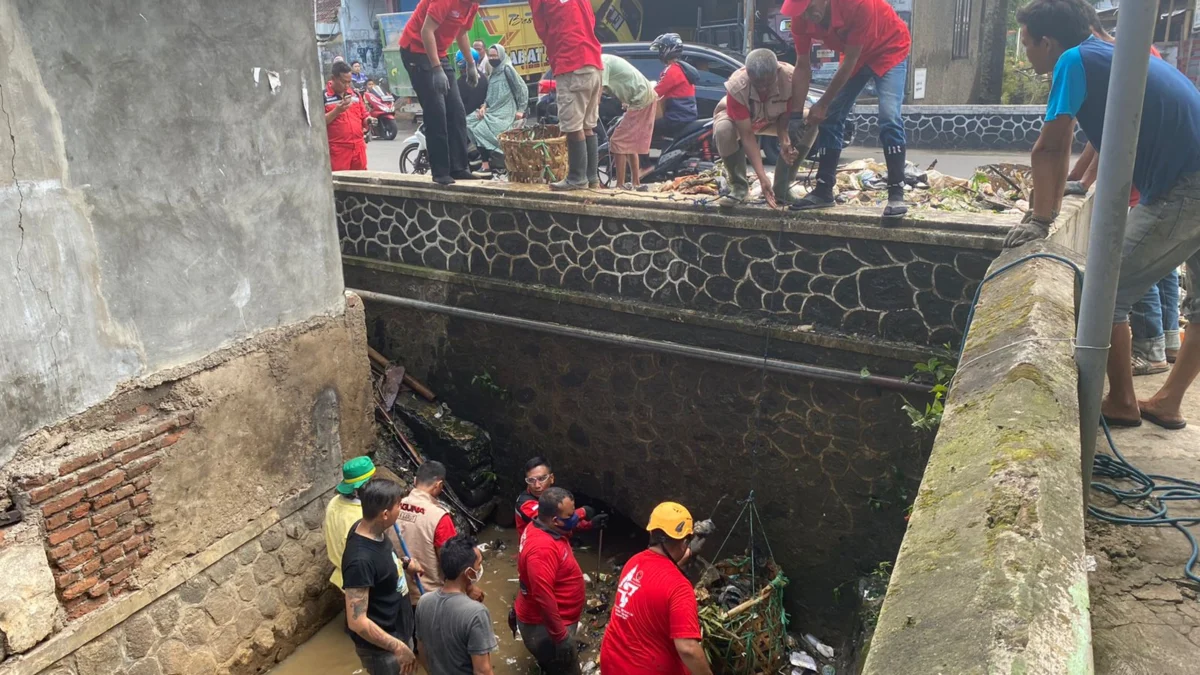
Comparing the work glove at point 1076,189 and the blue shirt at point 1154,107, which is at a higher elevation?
the blue shirt at point 1154,107

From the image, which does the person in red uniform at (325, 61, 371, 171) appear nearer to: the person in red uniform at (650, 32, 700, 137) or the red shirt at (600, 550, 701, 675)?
the person in red uniform at (650, 32, 700, 137)

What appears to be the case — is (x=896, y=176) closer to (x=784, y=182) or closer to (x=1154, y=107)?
(x=784, y=182)

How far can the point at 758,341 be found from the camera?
21.4ft

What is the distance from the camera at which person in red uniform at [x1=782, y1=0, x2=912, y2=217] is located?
568 cm

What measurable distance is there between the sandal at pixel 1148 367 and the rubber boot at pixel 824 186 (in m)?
2.20

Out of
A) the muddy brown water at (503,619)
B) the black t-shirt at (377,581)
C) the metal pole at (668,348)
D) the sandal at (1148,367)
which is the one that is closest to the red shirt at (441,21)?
the metal pole at (668,348)

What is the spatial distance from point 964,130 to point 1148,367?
12.5 m

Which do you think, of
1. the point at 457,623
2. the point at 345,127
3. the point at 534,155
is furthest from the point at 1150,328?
the point at 345,127

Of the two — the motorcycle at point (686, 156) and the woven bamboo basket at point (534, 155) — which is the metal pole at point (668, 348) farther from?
the motorcycle at point (686, 156)

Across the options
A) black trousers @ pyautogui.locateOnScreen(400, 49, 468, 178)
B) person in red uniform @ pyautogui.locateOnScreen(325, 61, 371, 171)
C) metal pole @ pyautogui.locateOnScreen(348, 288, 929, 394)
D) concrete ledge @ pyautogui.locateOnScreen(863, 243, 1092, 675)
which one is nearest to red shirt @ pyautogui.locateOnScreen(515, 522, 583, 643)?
metal pole @ pyautogui.locateOnScreen(348, 288, 929, 394)

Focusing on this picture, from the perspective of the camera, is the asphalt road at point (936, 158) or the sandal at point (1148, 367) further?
the asphalt road at point (936, 158)

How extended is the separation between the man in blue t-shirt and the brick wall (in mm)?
4874

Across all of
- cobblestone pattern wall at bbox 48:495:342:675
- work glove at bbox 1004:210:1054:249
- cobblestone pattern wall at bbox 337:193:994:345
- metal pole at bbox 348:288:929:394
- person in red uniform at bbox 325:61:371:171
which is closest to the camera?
cobblestone pattern wall at bbox 48:495:342:675

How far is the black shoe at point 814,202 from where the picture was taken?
617cm
